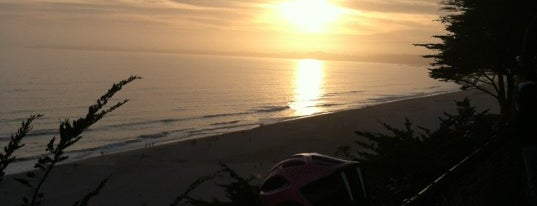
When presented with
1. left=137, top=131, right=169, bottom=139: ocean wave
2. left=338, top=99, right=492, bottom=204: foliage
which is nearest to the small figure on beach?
left=338, top=99, right=492, bottom=204: foliage

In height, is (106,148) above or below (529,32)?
below

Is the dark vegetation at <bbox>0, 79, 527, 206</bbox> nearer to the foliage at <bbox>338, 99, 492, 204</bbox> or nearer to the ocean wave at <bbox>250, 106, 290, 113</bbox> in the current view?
the foliage at <bbox>338, 99, 492, 204</bbox>

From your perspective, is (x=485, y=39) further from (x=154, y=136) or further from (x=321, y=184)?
(x=154, y=136)

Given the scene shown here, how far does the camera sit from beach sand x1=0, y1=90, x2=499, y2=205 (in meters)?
23.0

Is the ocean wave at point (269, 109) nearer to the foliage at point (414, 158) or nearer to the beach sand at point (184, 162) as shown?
the beach sand at point (184, 162)

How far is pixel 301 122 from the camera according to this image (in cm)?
4588

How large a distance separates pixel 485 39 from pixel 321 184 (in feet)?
66.8

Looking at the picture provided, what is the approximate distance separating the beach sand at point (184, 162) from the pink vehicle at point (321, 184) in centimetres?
1003

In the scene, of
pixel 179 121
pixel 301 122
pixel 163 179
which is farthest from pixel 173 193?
pixel 179 121

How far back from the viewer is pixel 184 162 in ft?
99.7

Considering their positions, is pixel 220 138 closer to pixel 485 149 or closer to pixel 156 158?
pixel 156 158

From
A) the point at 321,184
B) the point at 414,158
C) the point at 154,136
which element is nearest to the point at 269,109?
the point at 154,136

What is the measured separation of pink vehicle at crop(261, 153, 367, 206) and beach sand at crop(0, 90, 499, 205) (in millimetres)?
10027

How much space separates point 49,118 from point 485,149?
53765 mm
